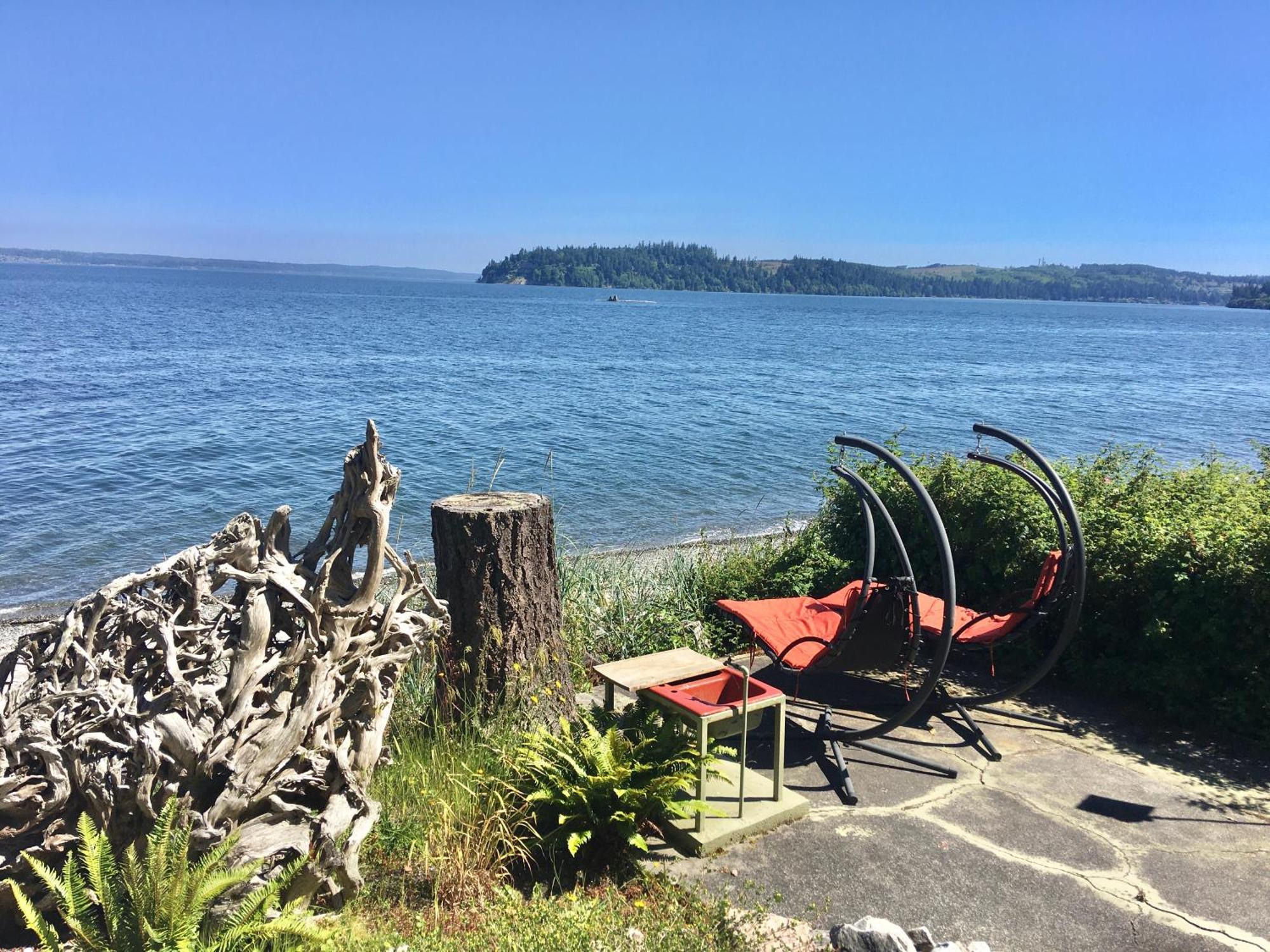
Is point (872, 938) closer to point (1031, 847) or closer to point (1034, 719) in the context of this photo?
point (1031, 847)

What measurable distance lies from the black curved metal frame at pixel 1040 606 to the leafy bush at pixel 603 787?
82.5 inches

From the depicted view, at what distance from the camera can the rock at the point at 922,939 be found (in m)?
3.34

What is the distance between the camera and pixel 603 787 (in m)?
3.89

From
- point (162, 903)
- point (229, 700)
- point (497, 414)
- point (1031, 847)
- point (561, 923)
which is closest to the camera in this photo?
point (162, 903)

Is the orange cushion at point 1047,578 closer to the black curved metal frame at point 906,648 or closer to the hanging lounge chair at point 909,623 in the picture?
the hanging lounge chair at point 909,623

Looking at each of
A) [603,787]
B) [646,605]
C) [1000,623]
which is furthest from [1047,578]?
[603,787]

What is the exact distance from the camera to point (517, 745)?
4434 mm

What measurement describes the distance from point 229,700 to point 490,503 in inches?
68.2

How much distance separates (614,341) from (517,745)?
6044 cm

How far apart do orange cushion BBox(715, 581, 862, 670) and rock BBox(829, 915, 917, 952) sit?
185cm

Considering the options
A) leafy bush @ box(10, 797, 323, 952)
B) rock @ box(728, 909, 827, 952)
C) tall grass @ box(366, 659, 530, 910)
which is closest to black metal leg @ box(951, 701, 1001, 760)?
rock @ box(728, 909, 827, 952)

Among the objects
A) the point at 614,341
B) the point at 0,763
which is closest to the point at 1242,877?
the point at 0,763

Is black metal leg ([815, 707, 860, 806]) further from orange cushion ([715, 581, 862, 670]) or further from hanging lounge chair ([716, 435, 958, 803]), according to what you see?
orange cushion ([715, 581, 862, 670])

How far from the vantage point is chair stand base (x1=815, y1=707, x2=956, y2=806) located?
15.4 feet
